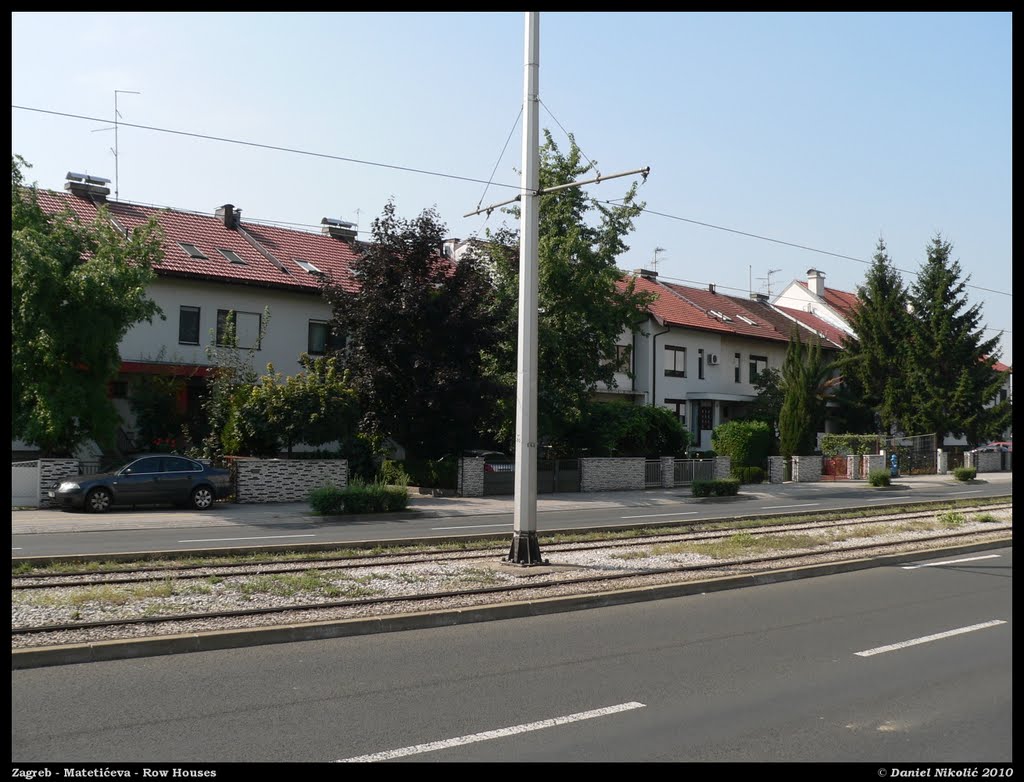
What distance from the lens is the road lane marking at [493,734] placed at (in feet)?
17.9

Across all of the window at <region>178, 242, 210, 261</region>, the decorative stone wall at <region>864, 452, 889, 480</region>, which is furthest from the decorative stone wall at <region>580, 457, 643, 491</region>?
the decorative stone wall at <region>864, 452, 889, 480</region>

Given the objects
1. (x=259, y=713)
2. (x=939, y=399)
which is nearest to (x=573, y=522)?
(x=259, y=713)

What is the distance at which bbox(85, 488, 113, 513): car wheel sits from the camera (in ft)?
72.2

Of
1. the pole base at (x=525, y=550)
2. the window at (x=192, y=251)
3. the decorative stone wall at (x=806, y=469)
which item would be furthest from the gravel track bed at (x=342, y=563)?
the decorative stone wall at (x=806, y=469)

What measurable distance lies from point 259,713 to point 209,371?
2556 centimetres

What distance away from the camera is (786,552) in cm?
1504

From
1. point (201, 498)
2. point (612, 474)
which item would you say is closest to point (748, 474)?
point (612, 474)

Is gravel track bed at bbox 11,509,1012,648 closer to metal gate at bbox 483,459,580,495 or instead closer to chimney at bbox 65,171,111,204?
metal gate at bbox 483,459,580,495

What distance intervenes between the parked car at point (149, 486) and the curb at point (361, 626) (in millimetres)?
15338

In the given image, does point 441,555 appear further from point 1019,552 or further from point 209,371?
point 209,371

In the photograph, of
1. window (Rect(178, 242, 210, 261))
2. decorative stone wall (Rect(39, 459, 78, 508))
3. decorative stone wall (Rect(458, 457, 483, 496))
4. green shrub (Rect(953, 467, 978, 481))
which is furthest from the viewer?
green shrub (Rect(953, 467, 978, 481))

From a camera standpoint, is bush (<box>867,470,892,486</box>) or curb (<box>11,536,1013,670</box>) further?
bush (<box>867,470,892,486</box>)

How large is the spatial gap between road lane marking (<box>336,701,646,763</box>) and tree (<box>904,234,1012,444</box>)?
49829 mm

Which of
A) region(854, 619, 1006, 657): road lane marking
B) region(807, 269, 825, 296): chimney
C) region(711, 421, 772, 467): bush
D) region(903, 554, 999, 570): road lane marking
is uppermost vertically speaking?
region(807, 269, 825, 296): chimney
